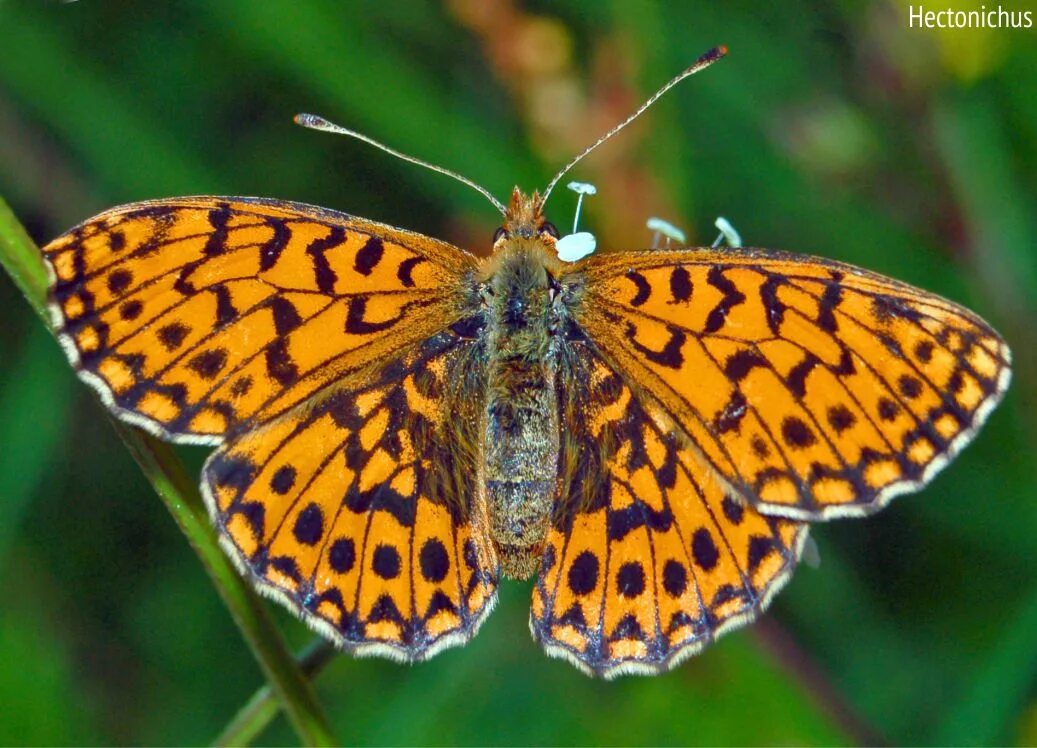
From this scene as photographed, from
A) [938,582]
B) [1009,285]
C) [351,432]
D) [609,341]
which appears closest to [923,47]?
[1009,285]

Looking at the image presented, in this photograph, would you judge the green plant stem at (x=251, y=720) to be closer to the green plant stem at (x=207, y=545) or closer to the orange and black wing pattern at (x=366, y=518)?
the green plant stem at (x=207, y=545)

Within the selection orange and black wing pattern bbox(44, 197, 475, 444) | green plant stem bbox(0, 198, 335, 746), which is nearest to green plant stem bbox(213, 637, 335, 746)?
green plant stem bbox(0, 198, 335, 746)

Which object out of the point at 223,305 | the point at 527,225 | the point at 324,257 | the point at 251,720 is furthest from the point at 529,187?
the point at 251,720

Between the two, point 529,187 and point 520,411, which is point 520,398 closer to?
point 520,411

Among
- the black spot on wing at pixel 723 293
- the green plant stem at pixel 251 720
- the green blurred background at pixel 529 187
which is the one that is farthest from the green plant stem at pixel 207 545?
the green blurred background at pixel 529 187

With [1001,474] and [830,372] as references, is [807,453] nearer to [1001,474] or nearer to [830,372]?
[830,372]

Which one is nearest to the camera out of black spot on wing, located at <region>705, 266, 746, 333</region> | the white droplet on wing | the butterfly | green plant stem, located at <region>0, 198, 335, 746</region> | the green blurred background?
green plant stem, located at <region>0, 198, 335, 746</region>

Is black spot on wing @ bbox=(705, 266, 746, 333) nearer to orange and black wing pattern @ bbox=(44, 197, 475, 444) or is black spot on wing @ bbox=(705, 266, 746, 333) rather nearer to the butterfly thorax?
the butterfly thorax
